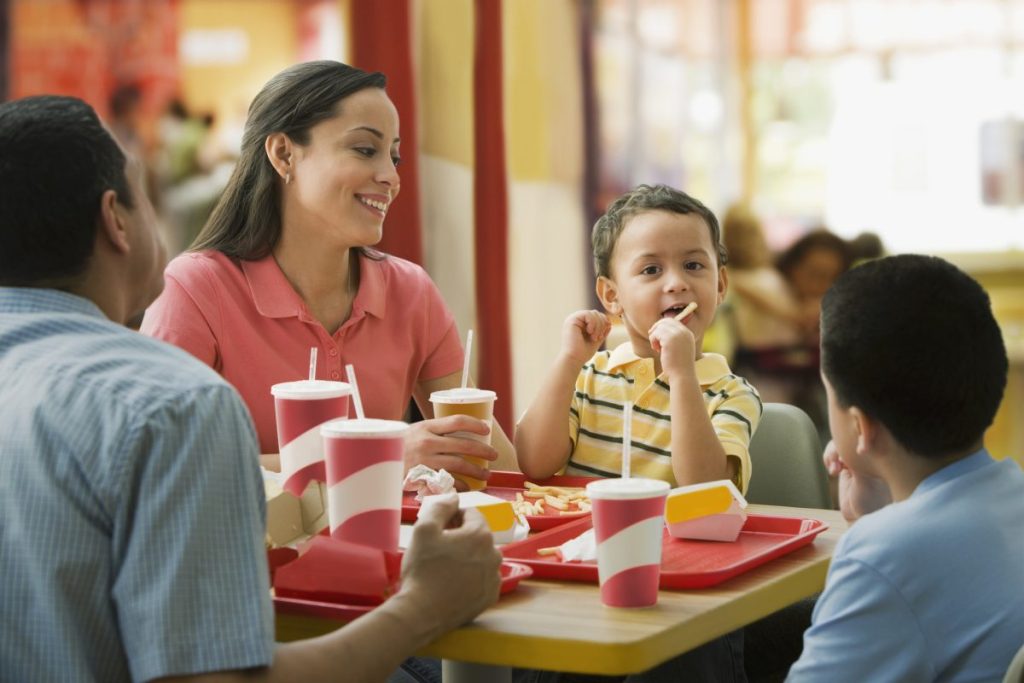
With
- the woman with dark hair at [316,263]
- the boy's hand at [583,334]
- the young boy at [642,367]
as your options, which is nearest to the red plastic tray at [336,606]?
the young boy at [642,367]

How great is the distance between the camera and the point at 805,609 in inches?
76.4

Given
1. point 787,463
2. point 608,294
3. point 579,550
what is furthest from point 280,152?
point 579,550

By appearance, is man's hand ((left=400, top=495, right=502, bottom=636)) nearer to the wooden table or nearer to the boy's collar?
the wooden table

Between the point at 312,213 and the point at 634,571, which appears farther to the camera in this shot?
the point at 312,213

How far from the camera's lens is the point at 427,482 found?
1.69m

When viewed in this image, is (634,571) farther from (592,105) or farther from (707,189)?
(707,189)

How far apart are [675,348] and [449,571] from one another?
0.70 meters

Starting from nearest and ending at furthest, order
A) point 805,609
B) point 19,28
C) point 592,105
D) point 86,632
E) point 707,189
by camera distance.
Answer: point 86,632, point 805,609, point 19,28, point 592,105, point 707,189

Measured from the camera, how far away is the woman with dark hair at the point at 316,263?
210cm

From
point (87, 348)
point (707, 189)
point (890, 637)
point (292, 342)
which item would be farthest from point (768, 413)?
point (707, 189)

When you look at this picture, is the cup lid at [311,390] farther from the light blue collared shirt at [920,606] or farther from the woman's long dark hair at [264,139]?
the light blue collared shirt at [920,606]

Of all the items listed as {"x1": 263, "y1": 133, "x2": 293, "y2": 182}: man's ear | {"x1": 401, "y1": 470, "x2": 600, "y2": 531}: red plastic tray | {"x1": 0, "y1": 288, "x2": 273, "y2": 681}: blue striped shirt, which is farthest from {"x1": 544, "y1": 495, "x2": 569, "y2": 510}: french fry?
{"x1": 263, "y1": 133, "x2": 293, "y2": 182}: man's ear

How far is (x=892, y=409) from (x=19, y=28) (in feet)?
13.4

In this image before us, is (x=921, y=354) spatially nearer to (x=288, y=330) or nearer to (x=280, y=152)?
(x=288, y=330)
